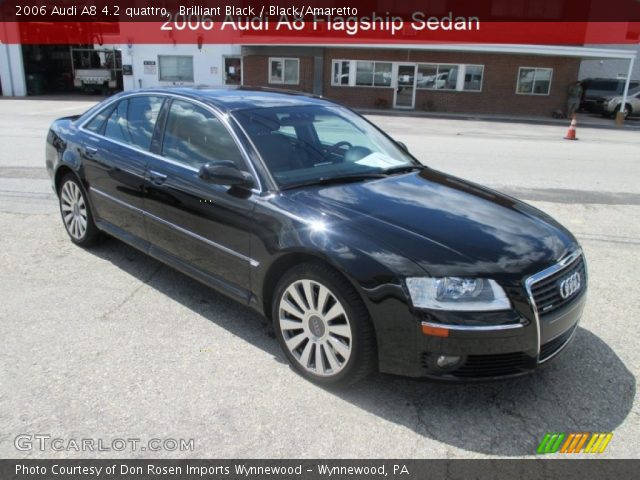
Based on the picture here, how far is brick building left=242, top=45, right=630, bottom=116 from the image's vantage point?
2761cm

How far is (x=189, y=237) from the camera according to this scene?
3.89 metres

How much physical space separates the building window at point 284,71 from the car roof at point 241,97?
25.7m

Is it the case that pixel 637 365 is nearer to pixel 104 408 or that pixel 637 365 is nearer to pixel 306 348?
pixel 306 348

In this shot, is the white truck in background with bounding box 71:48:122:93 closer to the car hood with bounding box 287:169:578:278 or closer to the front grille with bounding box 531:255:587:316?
the car hood with bounding box 287:169:578:278

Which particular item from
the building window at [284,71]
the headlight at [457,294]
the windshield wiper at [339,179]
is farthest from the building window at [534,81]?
the headlight at [457,294]

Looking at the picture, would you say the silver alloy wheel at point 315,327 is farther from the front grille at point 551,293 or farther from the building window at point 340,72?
the building window at point 340,72

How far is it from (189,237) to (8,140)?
10.7 meters

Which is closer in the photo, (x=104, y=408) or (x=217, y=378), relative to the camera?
(x=104, y=408)

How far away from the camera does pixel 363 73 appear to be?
28531 mm

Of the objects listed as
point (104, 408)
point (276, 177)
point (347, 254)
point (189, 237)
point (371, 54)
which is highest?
point (371, 54)

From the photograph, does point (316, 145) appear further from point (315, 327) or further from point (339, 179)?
point (315, 327)

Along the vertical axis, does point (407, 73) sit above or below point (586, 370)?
above

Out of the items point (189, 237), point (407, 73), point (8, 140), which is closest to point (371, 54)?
point (407, 73)

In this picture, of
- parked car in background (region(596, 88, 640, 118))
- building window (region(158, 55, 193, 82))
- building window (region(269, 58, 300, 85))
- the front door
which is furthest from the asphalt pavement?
building window (region(158, 55, 193, 82))
